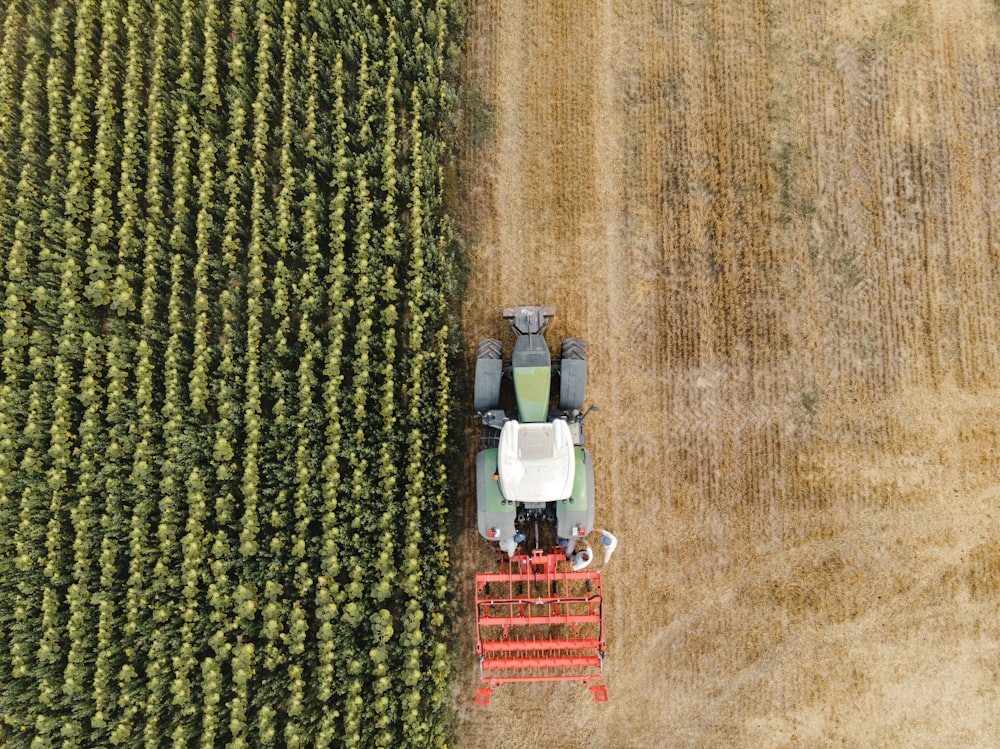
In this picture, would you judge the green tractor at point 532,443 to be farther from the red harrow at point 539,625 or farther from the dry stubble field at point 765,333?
the dry stubble field at point 765,333

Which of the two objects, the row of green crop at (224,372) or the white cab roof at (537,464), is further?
the row of green crop at (224,372)

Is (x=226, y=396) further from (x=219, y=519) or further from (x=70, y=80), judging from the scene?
(x=70, y=80)

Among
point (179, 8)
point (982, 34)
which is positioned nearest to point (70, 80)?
point (179, 8)

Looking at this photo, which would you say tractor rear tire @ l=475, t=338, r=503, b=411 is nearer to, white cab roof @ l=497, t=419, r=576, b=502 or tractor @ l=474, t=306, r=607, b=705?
tractor @ l=474, t=306, r=607, b=705

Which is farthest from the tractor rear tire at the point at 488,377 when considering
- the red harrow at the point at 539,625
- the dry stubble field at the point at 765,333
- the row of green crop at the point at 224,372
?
the red harrow at the point at 539,625

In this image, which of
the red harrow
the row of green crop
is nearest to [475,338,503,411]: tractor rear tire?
the row of green crop

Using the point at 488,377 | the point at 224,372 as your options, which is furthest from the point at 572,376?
the point at 224,372

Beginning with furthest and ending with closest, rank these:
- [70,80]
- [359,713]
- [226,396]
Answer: [70,80] < [226,396] < [359,713]
